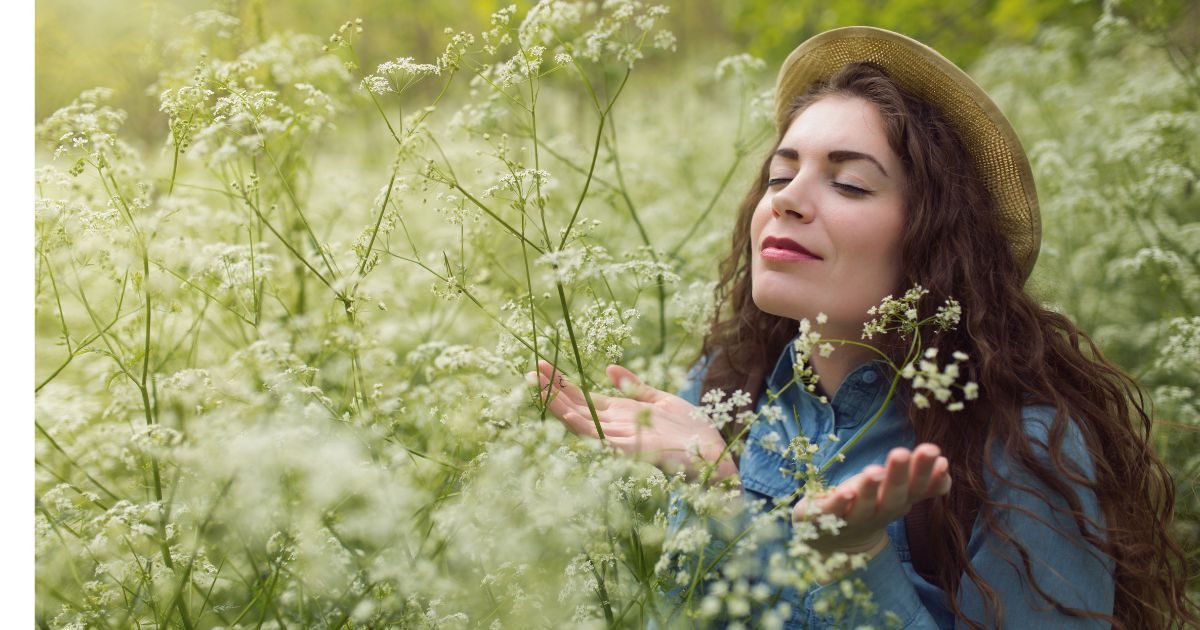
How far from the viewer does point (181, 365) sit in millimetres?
2980

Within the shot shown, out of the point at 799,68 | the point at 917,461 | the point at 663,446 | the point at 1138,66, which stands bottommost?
the point at 663,446

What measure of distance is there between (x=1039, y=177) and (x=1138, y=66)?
3.29 meters

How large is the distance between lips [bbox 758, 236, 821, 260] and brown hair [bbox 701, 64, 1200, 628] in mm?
247

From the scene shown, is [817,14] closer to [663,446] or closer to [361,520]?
[663,446]

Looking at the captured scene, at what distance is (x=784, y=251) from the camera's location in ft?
6.40

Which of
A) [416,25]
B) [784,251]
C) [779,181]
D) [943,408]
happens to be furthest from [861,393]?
[416,25]

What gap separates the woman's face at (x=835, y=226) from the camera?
6.34 ft

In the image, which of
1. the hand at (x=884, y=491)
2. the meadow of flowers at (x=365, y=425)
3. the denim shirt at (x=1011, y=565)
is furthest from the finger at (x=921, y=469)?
the denim shirt at (x=1011, y=565)

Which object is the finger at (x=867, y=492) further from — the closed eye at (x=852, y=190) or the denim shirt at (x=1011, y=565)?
the closed eye at (x=852, y=190)

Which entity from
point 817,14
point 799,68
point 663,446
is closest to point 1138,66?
point 817,14

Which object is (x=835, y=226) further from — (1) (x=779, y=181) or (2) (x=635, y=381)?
(2) (x=635, y=381)

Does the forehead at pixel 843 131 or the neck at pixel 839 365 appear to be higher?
the forehead at pixel 843 131

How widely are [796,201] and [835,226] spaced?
10 centimetres
